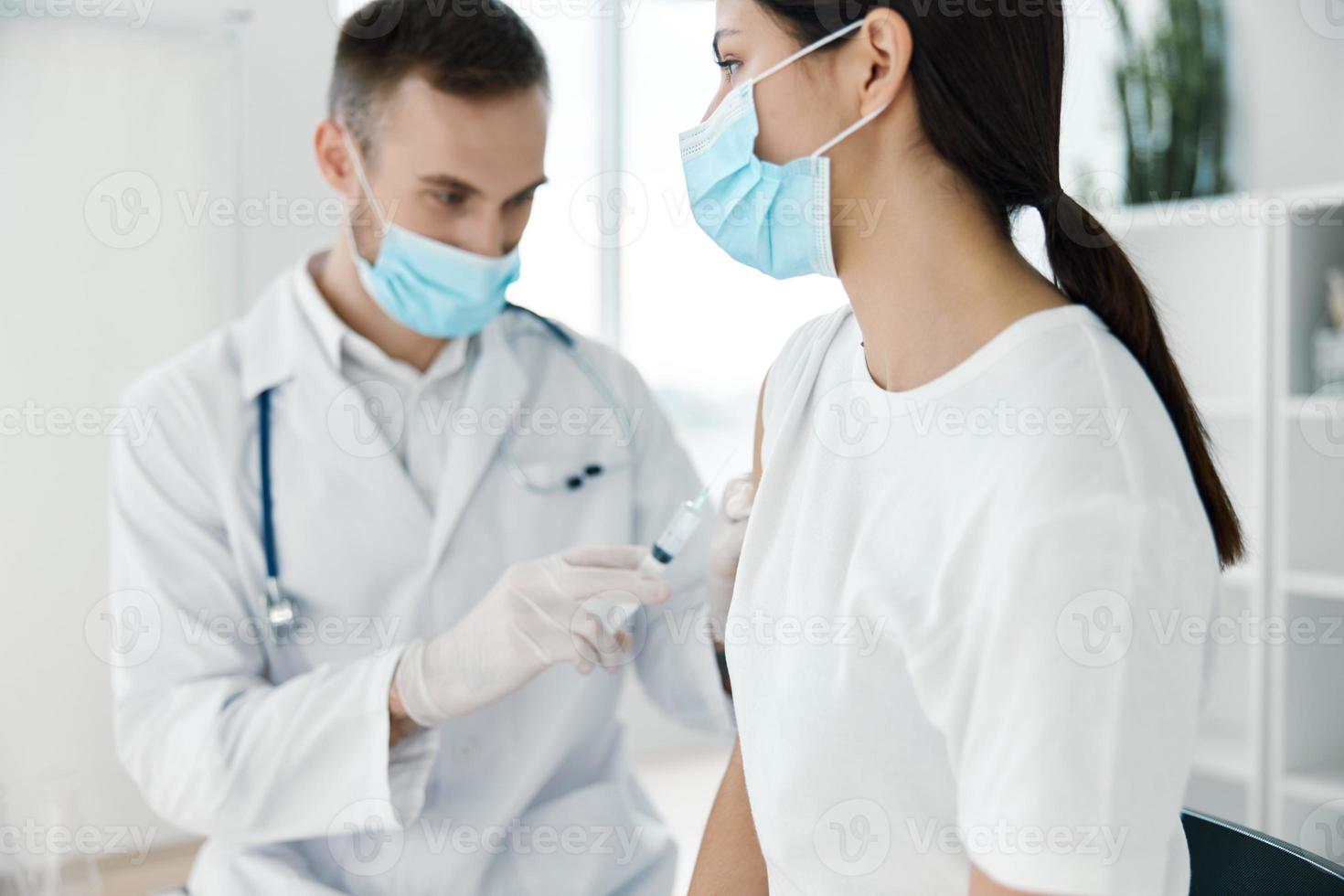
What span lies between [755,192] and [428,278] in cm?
63

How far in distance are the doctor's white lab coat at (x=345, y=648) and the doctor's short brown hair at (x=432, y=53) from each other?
0.85 ft

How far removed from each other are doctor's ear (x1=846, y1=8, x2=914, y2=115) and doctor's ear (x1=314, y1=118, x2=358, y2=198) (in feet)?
2.76

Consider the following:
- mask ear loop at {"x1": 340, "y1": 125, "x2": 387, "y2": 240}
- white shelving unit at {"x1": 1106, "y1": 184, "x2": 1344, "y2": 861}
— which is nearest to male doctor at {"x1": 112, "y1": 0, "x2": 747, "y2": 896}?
mask ear loop at {"x1": 340, "y1": 125, "x2": 387, "y2": 240}

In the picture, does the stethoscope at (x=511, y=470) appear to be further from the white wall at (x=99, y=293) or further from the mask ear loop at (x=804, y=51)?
the white wall at (x=99, y=293)

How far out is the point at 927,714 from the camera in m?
0.81

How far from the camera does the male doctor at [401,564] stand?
130 centimetres

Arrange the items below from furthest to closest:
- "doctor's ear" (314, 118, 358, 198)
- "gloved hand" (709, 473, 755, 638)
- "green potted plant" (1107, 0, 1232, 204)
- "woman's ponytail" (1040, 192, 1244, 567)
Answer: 1. "green potted plant" (1107, 0, 1232, 204)
2. "doctor's ear" (314, 118, 358, 198)
3. "gloved hand" (709, 473, 755, 638)
4. "woman's ponytail" (1040, 192, 1244, 567)

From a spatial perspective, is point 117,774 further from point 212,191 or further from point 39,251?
point 212,191

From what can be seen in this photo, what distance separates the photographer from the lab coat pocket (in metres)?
1.40

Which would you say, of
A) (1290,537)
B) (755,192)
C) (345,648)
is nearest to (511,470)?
(345,648)

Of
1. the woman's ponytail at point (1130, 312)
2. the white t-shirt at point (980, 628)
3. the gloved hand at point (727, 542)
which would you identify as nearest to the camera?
the white t-shirt at point (980, 628)

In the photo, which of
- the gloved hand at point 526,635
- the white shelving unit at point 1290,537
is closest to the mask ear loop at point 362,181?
the gloved hand at point 526,635

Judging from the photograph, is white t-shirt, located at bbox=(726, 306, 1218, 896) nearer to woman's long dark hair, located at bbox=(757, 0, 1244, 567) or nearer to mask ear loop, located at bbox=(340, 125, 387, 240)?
woman's long dark hair, located at bbox=(757, 0, 1244, 567)

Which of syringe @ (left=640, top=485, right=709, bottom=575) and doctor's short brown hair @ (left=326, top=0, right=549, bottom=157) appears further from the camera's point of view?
doctor's short brown hair @ (left=326, top=0, right=549, bottom=157)
